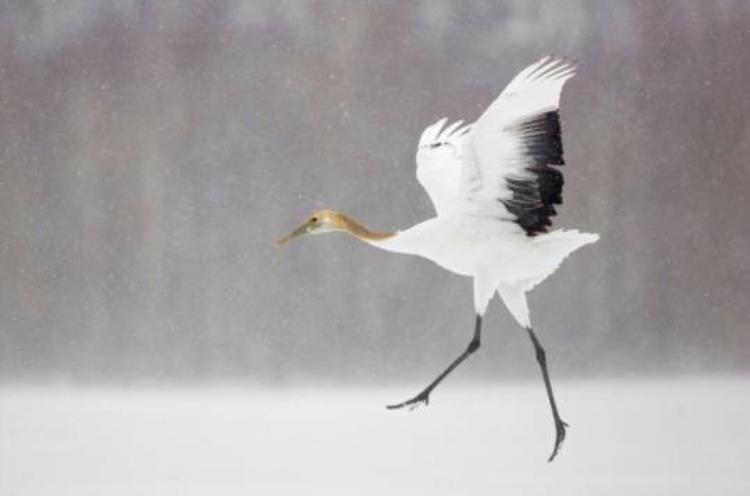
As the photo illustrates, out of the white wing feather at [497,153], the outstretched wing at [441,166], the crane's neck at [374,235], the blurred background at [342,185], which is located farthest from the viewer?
the blurred background at [342,185]

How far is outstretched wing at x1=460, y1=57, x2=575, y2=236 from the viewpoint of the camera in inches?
97.8

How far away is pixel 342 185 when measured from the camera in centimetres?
345

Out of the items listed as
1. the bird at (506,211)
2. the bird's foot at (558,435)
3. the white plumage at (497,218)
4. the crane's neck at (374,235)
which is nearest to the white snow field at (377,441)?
the bird's foot at (558,435)

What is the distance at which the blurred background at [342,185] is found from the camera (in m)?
3.43

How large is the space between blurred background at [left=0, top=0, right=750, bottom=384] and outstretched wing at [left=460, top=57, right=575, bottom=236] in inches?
31.0

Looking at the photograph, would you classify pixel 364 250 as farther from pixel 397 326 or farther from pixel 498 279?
pixel 498 279

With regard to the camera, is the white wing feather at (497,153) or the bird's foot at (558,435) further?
the bird's foot at (558,435)

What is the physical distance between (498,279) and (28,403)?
1.70 metres

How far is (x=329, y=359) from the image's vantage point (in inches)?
135

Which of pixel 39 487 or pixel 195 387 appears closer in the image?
pixel 39 487

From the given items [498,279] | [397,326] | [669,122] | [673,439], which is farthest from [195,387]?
[669,122]

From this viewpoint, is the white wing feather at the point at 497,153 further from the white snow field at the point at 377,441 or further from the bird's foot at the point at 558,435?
the white snow field at the point at 377,441

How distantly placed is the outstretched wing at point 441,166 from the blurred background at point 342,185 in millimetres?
437

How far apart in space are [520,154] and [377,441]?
1015mm
